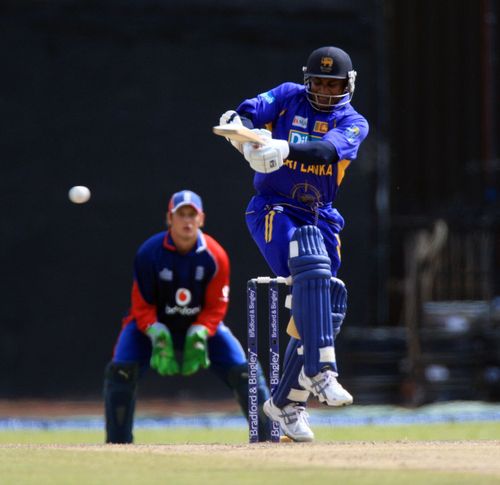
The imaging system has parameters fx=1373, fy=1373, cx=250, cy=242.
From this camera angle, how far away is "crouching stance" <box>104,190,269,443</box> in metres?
9.60

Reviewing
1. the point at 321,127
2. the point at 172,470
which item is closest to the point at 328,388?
the point at 172,470

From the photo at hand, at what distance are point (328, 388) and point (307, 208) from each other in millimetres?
1108

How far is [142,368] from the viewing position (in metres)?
9.80

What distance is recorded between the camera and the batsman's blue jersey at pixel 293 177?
24.7 feet

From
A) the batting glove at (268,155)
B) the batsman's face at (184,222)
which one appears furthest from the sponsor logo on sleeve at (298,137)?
the batsman's face at (184,222)

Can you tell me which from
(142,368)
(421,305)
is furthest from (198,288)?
(421,305)

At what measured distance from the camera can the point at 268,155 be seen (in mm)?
6898

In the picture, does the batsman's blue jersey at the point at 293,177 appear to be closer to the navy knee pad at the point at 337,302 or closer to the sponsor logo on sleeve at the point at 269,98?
the sponsor logo on sleeve at the point at 269,98

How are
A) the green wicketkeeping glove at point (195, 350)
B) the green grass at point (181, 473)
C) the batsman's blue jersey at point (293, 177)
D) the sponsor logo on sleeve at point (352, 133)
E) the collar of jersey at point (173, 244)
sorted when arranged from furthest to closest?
1. the collar of jersey at point (173, 244)
2. the green wicketkeeping glove at point (195, 350)
3. the batsman's blue jersey at point (293, 177)
4. the sponsor logo on sleeve at point (352, 133)
5. the green grass at point (181, 473)

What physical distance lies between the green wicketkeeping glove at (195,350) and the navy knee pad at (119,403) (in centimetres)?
44

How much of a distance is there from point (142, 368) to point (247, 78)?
259 inches

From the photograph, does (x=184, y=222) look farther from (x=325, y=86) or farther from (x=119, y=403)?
(x=325, y=86)

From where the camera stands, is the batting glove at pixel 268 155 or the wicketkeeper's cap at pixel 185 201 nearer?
the batting glove at pixel 268 155

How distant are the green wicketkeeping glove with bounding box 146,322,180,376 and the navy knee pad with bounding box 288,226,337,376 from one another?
2.54 metres
